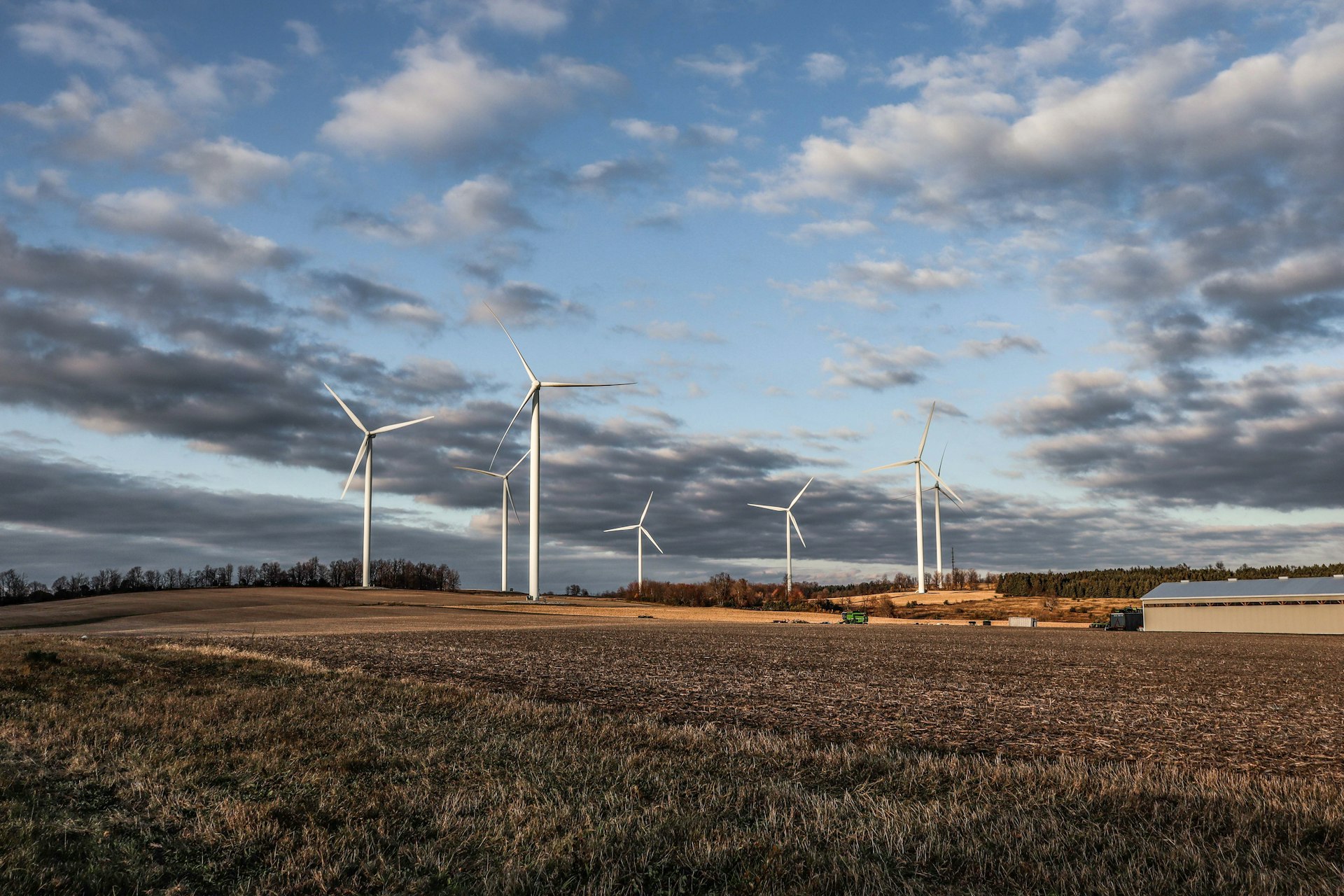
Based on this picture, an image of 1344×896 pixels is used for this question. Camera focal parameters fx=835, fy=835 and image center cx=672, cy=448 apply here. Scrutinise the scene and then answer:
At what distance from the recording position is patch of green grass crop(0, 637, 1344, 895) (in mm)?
7906

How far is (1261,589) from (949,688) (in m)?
89.9

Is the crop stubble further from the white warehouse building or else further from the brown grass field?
the white warehouse building

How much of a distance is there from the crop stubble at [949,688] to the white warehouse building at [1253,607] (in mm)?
41136

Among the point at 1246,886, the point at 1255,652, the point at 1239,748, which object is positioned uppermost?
the point at 1246,886

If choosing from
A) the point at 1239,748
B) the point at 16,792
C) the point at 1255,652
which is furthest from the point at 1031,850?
the point at 1255,652

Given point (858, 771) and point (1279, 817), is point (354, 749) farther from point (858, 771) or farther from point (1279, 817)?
point (1279, 817)

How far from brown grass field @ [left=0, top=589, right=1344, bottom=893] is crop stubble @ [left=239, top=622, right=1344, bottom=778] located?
0.21 metres

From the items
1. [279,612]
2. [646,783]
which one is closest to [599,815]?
[646,783]

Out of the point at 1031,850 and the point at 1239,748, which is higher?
the point at 1031,850

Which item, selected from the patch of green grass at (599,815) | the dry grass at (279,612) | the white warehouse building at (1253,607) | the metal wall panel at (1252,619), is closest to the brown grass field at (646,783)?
the patch of green grass at (599,815)

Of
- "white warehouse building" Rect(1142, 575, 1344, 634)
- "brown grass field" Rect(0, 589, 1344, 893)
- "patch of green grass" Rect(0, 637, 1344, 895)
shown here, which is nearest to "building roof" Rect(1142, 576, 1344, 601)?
"white warehouse building" Rect(1142, 575, 1344, 634)

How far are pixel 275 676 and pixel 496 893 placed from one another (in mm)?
21562

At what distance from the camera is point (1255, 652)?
176 ft

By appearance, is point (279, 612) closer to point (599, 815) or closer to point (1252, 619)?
point (599, 815)
